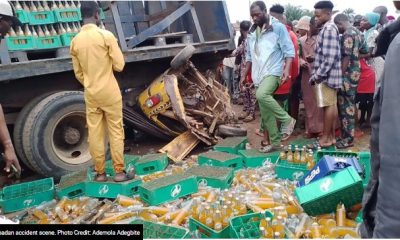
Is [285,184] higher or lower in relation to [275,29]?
lower

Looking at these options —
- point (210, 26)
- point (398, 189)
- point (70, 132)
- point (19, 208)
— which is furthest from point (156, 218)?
point (210, 26)

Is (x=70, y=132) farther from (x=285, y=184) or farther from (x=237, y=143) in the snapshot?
(x=285, y=184)

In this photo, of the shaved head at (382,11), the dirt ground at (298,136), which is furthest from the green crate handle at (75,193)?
the shaved head at (382,11)

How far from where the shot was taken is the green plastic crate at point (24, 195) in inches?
162

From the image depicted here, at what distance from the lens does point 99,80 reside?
13.8 ft

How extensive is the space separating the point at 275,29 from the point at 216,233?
10.4 feet

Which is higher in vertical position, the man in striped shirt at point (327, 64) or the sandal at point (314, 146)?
the man in striped shirt at point (327, 64)

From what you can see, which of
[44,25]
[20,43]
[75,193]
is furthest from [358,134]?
[20,43]

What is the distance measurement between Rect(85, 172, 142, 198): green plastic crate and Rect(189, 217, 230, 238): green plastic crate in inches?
48.8

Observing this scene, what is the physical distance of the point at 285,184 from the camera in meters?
4.24

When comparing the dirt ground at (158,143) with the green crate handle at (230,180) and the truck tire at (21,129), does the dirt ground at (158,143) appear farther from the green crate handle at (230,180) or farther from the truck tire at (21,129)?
the green crate handle at (230,180)

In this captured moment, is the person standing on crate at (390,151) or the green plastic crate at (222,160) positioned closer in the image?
the person standing on crate at (390,151)

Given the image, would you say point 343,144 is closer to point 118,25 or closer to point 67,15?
point 118,25

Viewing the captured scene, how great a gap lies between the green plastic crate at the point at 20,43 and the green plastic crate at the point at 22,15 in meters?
0.23
